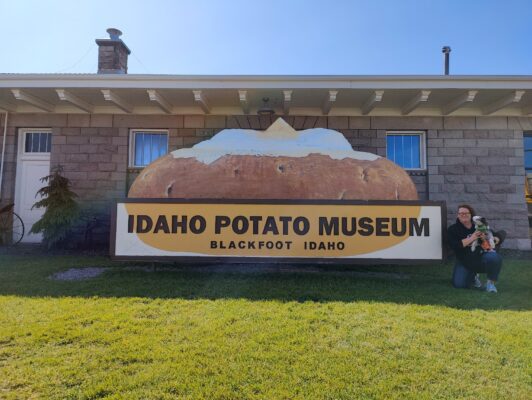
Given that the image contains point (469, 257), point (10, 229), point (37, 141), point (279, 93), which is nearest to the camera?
point (469, 257)

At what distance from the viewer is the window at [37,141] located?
7641 millimetres

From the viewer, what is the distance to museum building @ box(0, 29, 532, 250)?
23.5 feet

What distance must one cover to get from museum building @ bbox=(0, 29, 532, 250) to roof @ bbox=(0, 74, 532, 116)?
0.04 m

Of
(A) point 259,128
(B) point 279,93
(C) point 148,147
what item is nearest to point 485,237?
(B) point 279,93

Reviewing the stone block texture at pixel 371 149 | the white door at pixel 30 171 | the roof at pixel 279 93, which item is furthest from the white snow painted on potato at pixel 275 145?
the white door at pixel 30 171

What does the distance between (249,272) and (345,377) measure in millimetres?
2664

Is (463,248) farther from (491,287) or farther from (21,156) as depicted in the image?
(21,156)

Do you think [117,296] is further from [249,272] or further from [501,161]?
[501,161]

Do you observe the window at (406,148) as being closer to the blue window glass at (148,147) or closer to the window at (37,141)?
the blue window glass at (148,147)

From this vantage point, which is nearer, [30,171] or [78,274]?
[78,274]

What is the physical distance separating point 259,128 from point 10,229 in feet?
17.5

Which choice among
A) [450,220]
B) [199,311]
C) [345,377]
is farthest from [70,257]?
[450,220]

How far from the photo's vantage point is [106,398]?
1.82m

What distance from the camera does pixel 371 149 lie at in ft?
24.2
